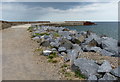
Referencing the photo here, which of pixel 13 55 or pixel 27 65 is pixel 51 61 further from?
pixel 13 55

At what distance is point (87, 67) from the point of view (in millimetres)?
5559

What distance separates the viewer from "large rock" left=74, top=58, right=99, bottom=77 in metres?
5.36

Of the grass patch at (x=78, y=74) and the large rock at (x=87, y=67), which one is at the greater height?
the large rock at (x=87, y=67)

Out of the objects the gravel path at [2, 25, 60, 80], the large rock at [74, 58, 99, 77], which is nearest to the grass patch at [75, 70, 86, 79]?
the large rock at [74, 58, 99, 77]

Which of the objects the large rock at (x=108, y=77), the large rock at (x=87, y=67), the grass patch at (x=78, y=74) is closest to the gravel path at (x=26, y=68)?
the grass patch at (x=78, y=74)

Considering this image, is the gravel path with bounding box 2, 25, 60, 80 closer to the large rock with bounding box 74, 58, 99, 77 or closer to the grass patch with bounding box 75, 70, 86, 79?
the grass patch with bounding box 75, 70, 86, 79

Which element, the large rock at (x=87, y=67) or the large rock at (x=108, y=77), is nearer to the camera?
the large rock at (x=108, y=77)

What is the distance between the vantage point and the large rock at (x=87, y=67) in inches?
211

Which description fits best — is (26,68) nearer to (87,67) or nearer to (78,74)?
(78,74)

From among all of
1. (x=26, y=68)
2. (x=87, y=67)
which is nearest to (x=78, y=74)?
(x=87, y=67)

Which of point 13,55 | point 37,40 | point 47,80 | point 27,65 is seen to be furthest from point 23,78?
point 37,40

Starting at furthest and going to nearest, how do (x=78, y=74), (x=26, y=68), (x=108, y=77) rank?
(x=26, y=68) → (x=78, y=74) → (x=108, y=77)

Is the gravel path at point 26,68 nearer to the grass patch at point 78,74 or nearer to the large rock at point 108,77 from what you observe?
the grass patch at point 78,74

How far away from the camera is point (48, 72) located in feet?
19.0
